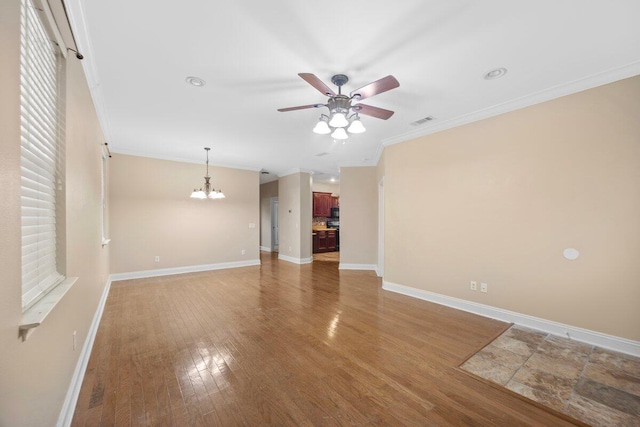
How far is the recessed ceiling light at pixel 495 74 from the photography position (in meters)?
2.57

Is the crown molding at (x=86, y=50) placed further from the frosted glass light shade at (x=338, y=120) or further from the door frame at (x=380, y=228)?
the door frame at (x=380, y=228)

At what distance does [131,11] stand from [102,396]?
114 inches

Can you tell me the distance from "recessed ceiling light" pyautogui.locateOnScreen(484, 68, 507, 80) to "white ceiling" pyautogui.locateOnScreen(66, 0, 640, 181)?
0.20 feet

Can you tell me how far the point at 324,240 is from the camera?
959 centimetres

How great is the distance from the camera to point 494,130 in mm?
3461

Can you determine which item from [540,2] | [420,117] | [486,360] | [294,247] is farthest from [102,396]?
[294,247]

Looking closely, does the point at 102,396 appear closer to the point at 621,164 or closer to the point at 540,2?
the point at 540,2

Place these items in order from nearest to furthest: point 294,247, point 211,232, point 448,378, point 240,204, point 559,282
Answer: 1. point 448,378
2. point 559,282
3. point 211,232
4. point 240,204
5. point 294,247

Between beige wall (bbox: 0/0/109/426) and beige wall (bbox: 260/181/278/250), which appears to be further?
beige wall (bbox: 260/181/278/250)

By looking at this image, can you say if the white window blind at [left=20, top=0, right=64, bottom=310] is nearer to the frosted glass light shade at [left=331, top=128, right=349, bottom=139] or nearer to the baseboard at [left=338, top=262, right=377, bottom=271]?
the frosted glass light shade at [left=331, top=128, right=349, bottom=139]

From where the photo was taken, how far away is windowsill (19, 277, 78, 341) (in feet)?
3.68

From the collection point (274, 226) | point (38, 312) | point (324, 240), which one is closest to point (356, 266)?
point (324, 240)

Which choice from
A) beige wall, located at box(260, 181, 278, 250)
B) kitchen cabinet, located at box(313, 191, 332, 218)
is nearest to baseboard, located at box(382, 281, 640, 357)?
kitchen cabinet, located at box(313, 191, 332, 218)

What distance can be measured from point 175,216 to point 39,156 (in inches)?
194
